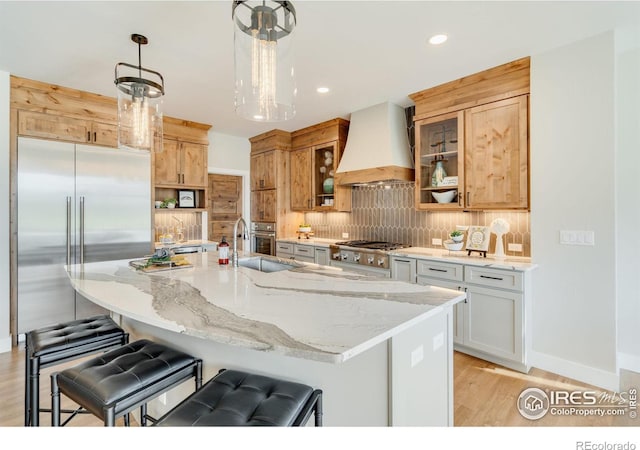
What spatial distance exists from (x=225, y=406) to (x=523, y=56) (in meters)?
3.33

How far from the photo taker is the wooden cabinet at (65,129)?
10.6ft

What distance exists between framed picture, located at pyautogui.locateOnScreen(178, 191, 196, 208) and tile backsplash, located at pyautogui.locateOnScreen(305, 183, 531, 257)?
75.5 inches

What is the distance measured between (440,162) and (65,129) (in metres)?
4.08

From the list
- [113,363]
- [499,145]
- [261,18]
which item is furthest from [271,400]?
[499,145]

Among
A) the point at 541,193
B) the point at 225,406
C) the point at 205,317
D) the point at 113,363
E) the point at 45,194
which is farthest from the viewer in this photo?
the point at 45,194

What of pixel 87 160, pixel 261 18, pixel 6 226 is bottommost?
pixel 6 226

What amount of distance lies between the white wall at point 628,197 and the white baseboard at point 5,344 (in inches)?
218

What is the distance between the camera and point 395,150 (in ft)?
12.3

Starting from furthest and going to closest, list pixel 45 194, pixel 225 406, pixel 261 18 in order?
pixel 45 194 → pixel 261 18 → pixel 225 406

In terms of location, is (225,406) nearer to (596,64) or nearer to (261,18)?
(261,18)

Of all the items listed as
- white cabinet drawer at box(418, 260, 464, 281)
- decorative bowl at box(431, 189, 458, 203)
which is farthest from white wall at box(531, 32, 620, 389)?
decorative bowl at box(431, 189, 458, 203)

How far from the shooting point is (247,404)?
3.62ft

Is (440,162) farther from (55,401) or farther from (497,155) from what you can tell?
(55,401)

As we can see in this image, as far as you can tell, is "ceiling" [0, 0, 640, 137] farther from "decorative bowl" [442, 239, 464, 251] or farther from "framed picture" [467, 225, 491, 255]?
"decorative bowl" [442, 239, 464, 251]
